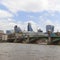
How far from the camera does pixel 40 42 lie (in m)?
193

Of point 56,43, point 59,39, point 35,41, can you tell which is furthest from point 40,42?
point 59,39

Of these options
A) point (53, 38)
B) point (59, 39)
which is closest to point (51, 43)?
point (53, 38)

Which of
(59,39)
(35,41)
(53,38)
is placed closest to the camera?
(59,39)

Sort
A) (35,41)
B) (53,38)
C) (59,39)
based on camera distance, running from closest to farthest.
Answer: (59,39) < (53,38) < (35,41)

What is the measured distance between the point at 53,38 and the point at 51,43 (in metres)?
4.55

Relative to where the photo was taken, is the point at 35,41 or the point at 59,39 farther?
the point at 35,41

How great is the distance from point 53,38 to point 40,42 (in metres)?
33.4

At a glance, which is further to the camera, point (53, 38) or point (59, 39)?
point (53, 38)

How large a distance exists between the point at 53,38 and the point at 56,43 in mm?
7451

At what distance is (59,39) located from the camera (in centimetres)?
A: 14862

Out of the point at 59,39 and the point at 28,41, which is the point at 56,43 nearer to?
the point at 59,39

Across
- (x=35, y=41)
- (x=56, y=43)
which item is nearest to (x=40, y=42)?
(x=35, y=41)

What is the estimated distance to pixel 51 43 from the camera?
162750mm

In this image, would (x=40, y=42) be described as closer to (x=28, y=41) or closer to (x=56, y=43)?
(x=28, y=41)
